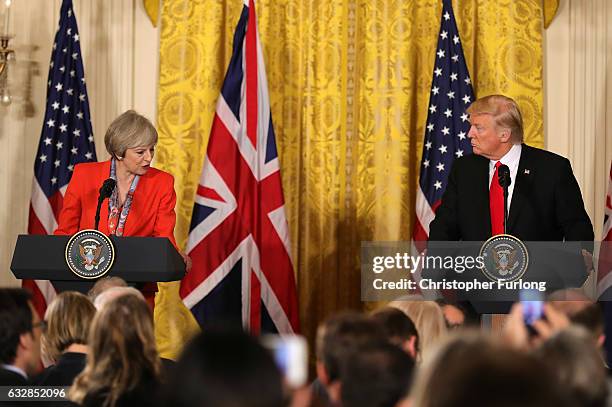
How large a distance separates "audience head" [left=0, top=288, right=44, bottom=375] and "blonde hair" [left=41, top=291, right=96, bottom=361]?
518 millimetres

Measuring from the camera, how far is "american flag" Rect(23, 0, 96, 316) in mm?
7762

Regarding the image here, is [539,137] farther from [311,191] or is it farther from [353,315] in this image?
[353,315]

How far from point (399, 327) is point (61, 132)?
4866 millimetres

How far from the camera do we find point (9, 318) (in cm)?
338

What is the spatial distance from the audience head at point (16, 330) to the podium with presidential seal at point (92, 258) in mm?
1617

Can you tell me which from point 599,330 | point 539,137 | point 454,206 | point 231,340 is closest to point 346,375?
point 231,340

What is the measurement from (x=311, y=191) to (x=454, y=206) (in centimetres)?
257

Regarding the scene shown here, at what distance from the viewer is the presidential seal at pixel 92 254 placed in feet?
16.5

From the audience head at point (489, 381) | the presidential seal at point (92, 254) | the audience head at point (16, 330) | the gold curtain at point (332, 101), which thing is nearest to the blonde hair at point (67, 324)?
the audience head at point (16, 330)

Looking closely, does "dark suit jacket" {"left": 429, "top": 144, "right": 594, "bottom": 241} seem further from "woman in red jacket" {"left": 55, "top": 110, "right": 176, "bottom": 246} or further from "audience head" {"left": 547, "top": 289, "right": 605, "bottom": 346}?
"audience head" {"left": 547, "top": 289, "right": 605, "bottom": 346}

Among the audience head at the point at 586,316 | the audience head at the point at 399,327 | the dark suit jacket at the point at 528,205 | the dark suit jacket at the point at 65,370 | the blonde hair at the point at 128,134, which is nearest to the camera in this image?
the audience head at the point at 586,316

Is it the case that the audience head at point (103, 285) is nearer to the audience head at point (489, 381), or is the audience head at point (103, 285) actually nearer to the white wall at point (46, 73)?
the audience head at point (489, 381)

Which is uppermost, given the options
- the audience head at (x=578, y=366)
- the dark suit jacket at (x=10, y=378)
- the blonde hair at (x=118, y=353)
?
the audience head at (x=578, y=366)

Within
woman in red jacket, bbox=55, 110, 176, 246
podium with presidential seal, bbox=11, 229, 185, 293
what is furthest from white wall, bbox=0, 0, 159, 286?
podium with presidential seal, bbox=11, 229, 185, 293
